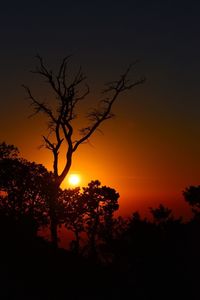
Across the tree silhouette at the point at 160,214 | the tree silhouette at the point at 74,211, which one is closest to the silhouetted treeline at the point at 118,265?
the tree silhouette at the point at 160,214

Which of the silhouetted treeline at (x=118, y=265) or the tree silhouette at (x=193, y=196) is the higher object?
the tree silhouette at (x=193, y=196)

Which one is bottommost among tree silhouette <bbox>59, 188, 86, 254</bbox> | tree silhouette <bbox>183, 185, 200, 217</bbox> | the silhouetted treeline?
the silhouetted treeline

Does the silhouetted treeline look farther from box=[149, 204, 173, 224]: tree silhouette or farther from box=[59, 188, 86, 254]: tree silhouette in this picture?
box=[59, 188, 86, 254]: tree silhouette

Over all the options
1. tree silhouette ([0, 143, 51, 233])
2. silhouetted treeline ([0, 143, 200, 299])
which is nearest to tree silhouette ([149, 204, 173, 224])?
silhouetted treeline ([0, 143, 200, 299])

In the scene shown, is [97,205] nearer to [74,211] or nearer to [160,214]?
[74,211]

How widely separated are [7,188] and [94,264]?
678 inches

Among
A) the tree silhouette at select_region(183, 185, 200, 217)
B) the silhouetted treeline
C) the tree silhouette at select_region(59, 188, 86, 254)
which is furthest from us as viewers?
the tree silhouette at select_region(59, 188, 86, 254)

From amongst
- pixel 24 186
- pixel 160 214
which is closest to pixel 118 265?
pixel 160 214

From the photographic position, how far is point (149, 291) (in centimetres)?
2191

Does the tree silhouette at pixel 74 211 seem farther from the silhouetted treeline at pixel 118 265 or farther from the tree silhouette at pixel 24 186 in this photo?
the silhouetted treeline at pixel 118 265

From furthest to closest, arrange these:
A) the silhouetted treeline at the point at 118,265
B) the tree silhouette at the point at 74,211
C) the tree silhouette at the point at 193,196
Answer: the tree silhouette at the point at 74,211 < the tree silhouette at the point at 193,196 < the silhouetted treeline at the point at 118,265

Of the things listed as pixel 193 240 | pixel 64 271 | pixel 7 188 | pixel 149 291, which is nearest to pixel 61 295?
pixel 64 271

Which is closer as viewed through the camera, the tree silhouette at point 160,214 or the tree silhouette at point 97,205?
the tree silhouette at point 160,214

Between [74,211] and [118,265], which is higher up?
[74,211]
